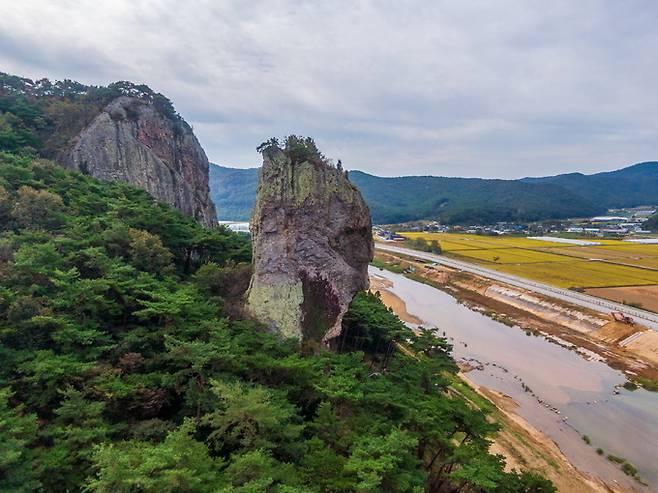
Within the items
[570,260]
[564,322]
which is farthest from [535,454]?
[570,260]

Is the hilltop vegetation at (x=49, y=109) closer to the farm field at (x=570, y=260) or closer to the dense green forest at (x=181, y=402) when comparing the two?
the dense green forest at (x=181, y=402)

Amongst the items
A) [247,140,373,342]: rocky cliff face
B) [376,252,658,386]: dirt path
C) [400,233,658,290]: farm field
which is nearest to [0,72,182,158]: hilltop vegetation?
[247,140,373,342]: rocky cliff face

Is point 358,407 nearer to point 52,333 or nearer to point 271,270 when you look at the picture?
point 271,270

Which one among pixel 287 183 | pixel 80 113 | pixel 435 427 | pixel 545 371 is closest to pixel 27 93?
pixel 80 113

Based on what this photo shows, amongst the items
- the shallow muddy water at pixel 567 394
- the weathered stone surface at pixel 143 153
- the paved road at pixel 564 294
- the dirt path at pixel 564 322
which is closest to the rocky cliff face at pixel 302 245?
the shallow muddy water at pixel 567 394

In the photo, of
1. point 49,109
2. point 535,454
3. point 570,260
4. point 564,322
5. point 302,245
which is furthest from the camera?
point 570,260

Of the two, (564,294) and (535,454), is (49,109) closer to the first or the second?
(535,454)

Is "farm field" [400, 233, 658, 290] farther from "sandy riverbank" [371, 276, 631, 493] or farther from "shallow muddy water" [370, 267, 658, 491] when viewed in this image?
"sandy riverbank" [371, 276, 631, 493]

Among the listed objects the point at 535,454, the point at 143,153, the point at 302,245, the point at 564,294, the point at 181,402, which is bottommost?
the point at 535,454
